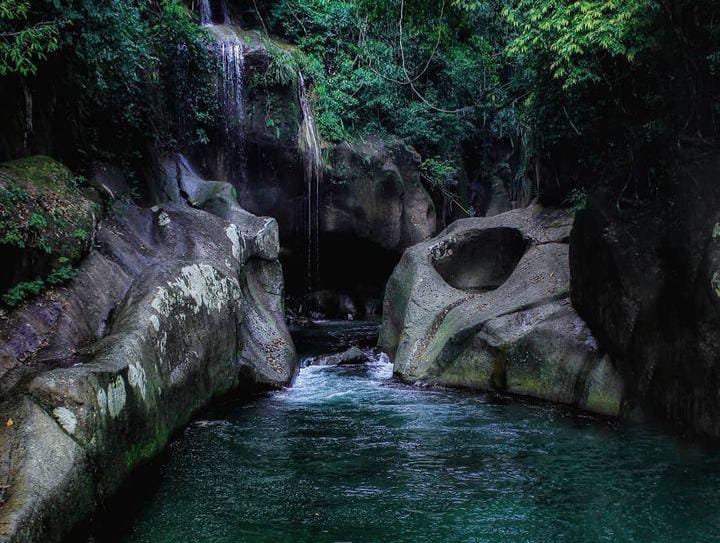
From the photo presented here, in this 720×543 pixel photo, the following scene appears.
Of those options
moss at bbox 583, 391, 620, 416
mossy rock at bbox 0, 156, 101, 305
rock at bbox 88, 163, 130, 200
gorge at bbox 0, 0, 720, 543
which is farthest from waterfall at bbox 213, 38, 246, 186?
moss at bbox 583, 391, 620, 416

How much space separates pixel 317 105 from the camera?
20.1m

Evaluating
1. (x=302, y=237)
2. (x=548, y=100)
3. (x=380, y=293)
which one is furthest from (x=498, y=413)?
(x=380, y=293)

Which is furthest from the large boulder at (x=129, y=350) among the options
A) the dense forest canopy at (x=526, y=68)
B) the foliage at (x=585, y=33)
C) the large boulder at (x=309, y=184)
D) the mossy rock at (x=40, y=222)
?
the foliage at (x=585, y=33)

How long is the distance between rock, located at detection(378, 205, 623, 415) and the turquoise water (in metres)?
0.69

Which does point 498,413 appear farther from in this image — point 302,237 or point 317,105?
point 317,105

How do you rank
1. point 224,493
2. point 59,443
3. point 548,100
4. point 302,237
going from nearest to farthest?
point 59,443, point 224,493, point 548,100, point 302,237

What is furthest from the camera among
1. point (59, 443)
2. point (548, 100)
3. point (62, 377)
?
point (548, 100)

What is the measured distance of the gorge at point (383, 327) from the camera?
17.8ft

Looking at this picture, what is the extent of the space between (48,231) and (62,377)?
2776 millimetres

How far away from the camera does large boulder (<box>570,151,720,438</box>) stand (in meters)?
7.11

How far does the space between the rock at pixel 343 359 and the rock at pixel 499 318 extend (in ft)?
1.93

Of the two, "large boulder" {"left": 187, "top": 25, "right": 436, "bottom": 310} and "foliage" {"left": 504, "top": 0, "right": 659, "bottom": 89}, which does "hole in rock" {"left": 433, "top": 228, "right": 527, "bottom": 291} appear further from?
"large boulder" {"left": 187, "top": 25, "right": 436, "bottom": 310}

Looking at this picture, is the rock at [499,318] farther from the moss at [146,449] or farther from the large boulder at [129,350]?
the moss at [146,449]

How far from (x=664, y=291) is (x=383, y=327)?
6699 mm
